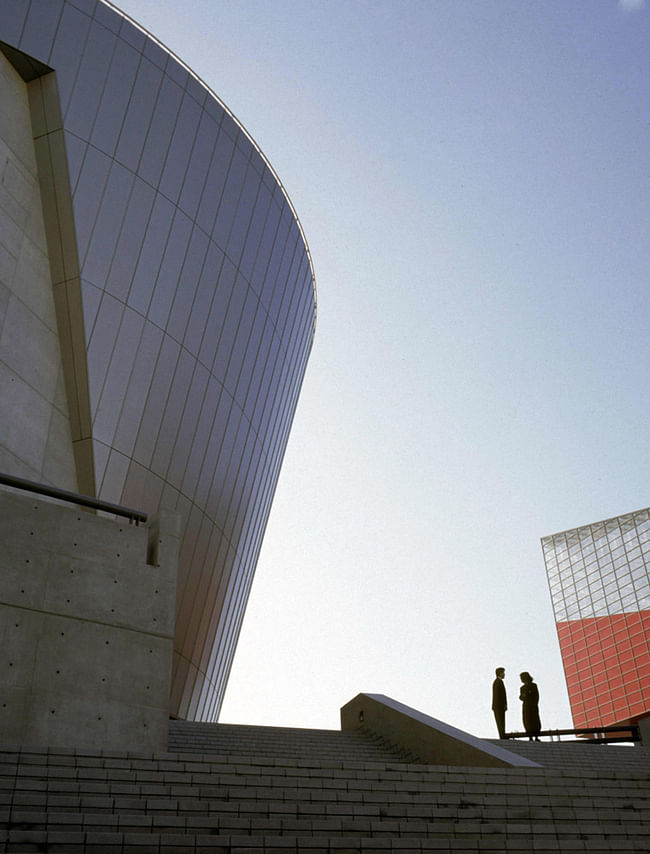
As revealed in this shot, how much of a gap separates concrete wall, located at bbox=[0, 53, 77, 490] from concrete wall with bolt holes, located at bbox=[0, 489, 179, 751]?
3548 mm

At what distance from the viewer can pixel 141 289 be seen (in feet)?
54.2

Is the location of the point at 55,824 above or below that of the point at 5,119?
below

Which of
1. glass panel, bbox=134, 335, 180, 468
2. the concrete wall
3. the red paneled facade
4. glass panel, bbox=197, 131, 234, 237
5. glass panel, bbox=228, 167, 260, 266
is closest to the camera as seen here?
the concrete wall

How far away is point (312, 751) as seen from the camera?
402 inches

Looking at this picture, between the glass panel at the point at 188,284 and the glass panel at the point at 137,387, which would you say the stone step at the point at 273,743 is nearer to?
the glass panel at the point at 137,387

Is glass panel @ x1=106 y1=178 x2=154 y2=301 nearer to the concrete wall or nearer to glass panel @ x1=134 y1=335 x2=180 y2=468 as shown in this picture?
the concrete wall

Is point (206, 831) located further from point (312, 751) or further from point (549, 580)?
point (549, 580)

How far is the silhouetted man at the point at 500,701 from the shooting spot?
47.0 ft

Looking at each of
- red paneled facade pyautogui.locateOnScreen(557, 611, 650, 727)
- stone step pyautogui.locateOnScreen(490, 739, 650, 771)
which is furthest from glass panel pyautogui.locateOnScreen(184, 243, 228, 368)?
red paneled facade pyautogui.locateOnScreen(557, 611, 650, 727)

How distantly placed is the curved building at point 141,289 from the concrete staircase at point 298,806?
750 cm

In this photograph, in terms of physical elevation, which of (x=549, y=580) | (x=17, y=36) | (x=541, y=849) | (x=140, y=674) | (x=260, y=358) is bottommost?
(x=541, y=849)

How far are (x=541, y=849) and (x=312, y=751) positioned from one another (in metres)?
4.55

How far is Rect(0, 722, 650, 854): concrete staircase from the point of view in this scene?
17.3 ft

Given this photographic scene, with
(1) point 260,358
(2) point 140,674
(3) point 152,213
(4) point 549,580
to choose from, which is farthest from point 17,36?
(4) point 549,580
